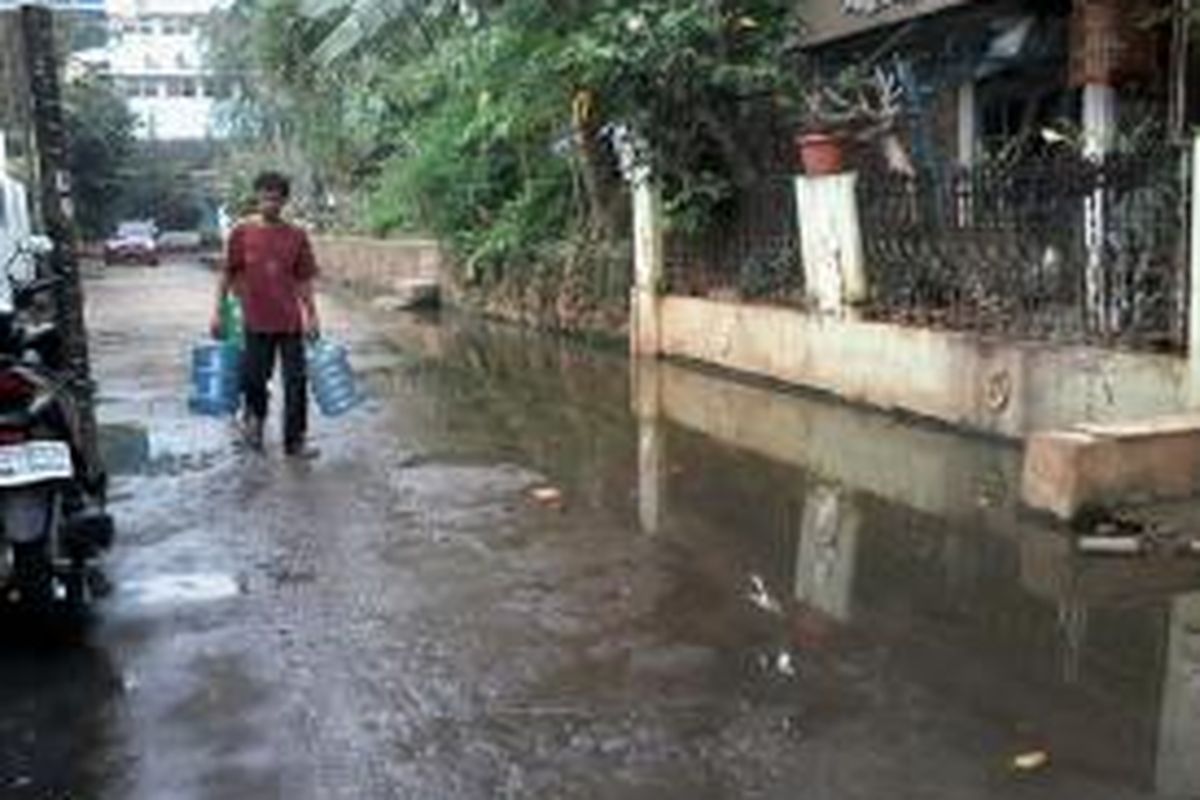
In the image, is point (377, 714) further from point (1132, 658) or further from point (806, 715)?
point (1132, 658)

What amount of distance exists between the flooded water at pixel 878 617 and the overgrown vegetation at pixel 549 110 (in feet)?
14.6

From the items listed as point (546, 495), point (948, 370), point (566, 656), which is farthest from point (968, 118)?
point (566, 656)

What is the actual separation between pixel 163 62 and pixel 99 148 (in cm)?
4043

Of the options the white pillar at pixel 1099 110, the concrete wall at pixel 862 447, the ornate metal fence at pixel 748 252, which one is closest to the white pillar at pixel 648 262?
the ornate metal fence at pixel 748 252

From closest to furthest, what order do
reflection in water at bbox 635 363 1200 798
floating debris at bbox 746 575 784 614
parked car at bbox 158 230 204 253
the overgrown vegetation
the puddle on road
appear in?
1. reflection in water at bbox 635 363 1200 798
2. floating debris at bbox 746 575 784 614
3. the puddle on road
4. the overgrown vegetation
5. parked car at bbox 158 230 204 253

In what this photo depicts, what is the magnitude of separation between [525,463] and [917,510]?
118 inches

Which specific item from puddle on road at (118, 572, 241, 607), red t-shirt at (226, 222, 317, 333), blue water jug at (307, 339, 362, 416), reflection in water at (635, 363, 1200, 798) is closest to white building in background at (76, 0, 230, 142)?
blue water jug at (307, 339, 362, 416)

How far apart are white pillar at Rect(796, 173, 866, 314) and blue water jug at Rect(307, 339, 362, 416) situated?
3.89 metres

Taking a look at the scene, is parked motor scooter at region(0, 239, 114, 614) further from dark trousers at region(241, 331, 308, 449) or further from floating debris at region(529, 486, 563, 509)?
dark trousers at region(241, 331, 308, 449)

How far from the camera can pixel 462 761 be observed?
602 centimetres

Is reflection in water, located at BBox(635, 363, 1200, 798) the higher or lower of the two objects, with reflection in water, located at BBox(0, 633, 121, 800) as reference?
lower

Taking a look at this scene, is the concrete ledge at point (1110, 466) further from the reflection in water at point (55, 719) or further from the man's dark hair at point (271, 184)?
the man's dark hair at point (271, 184)

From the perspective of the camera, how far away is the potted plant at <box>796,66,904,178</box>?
49.3ft

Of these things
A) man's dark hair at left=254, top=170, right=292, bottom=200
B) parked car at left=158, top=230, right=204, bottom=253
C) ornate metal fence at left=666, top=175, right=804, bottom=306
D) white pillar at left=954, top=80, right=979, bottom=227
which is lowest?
parked car at left=158, top=230, right=204, bottom=253
